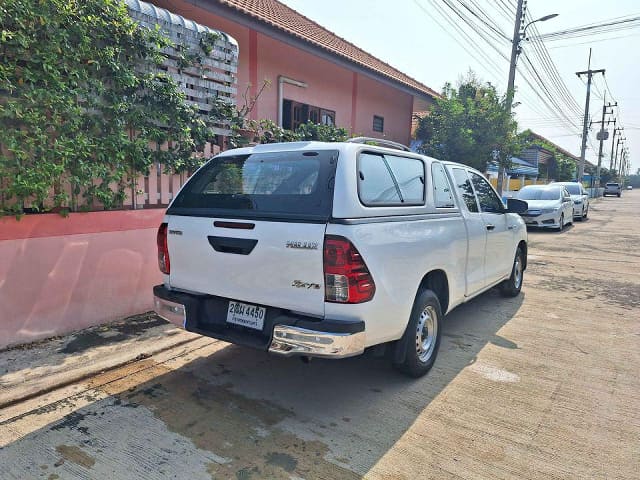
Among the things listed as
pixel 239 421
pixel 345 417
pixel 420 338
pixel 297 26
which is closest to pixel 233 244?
pixel 239 421

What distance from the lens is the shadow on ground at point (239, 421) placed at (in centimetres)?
261

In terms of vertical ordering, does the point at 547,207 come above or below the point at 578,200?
below

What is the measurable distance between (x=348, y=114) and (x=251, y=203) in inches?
373

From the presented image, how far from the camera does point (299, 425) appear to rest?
3037 millimetres

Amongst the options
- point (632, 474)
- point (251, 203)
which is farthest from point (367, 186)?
point (632, 474)

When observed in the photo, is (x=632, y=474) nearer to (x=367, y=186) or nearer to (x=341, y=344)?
(x=341, y=344)

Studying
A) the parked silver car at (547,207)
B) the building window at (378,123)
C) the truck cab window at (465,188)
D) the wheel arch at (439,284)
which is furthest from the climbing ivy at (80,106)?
the parked silver car at (547,207)

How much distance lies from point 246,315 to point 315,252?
755mm

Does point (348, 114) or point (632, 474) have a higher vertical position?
point (348, 114)

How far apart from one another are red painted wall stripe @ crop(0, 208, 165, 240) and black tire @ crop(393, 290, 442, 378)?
329cm

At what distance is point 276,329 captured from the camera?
9.35ft

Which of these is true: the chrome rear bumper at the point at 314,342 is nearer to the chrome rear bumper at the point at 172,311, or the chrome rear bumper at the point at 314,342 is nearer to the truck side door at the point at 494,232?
the chrome rear bumper at the point at 172,311

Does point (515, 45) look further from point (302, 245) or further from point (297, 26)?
point (302, 245)

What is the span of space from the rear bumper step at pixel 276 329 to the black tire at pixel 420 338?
680mm
